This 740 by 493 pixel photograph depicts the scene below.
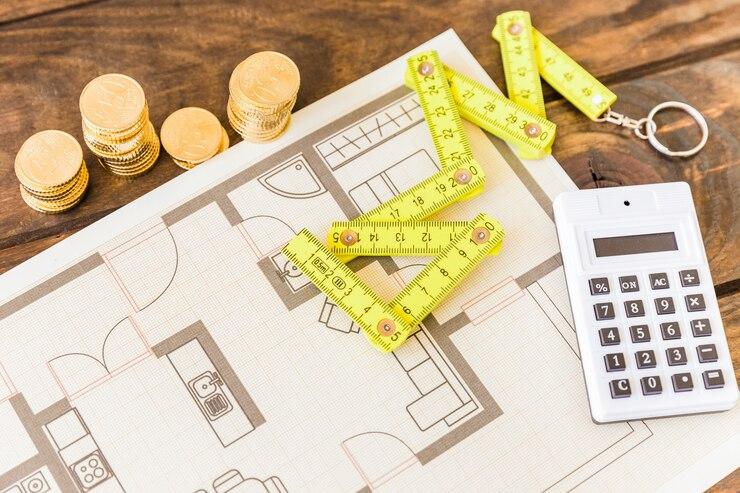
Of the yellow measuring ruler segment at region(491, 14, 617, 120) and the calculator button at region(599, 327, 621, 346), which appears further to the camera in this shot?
the yellow measuring ruler segment at region(491, 14, 617, 120)

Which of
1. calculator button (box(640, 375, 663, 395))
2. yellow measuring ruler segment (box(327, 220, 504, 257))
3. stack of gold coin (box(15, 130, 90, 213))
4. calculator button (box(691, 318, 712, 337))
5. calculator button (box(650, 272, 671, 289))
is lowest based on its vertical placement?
calculator button (box(640, 375, 663, 395))

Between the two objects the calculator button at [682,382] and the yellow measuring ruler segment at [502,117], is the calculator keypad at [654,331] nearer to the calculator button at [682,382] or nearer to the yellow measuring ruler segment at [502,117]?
the calculator button at [682,382]

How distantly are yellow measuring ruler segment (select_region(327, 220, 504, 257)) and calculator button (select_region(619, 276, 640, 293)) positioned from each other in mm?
150

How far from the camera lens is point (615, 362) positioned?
82 cm

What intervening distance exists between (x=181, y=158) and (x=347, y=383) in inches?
13.8

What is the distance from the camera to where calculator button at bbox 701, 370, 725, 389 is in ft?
2.69

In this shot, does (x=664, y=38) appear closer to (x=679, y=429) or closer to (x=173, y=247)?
(x=679, y=429)

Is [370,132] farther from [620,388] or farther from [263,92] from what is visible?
[620,388]

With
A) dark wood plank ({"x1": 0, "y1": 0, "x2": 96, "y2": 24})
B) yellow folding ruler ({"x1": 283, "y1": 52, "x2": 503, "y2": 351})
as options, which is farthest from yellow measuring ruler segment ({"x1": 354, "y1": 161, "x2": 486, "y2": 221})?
dark wood plank ({"x1": 0, "y1": 0, "x2": 96, "y2": 24})

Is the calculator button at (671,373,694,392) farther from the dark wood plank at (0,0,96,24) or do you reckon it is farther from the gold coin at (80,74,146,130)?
the dark wood plank at (0,0,96,24)

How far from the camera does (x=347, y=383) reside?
0.84 metres

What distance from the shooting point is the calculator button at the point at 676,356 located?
2.71 feet

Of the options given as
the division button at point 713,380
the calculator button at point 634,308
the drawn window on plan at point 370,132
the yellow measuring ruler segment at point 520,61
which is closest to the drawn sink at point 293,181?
the drawn window on plan at point 370,132

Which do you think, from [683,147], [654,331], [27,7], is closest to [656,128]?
[683,147]
